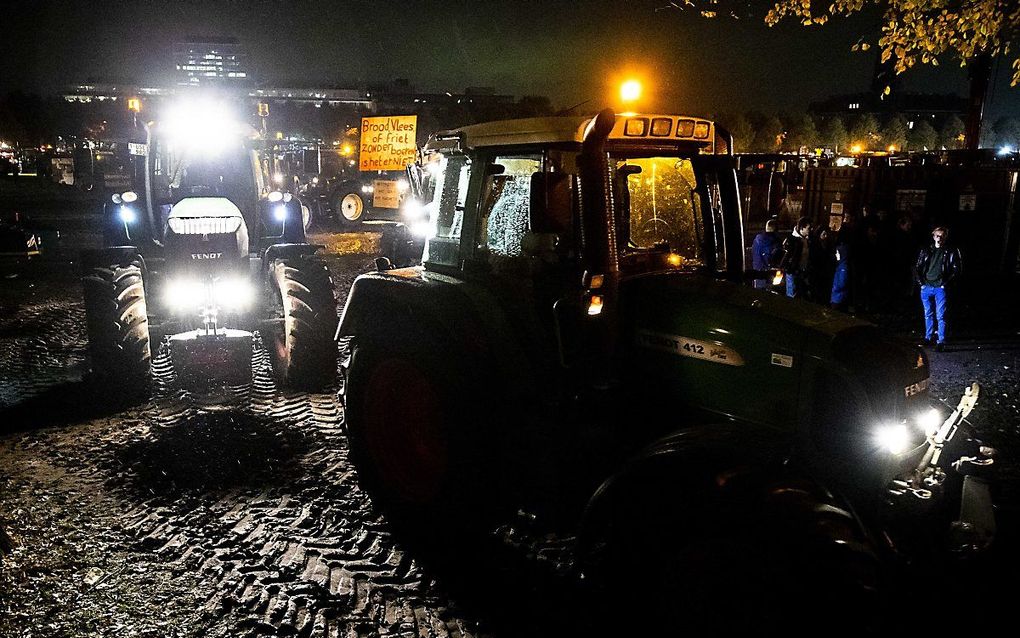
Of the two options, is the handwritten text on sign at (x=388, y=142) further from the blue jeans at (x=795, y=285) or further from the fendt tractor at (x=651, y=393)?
the fendt tractor at (x=651, y=393)

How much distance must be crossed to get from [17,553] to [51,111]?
89.4 metres

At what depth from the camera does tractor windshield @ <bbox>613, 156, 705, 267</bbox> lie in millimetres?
3986

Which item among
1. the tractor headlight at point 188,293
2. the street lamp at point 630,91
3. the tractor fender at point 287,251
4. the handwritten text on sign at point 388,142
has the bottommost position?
the tractor headlight at point 188,293

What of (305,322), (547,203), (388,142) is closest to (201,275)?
(305,322)

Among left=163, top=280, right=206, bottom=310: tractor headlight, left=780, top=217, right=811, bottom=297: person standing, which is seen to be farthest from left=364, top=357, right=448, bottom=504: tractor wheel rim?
left=780, top=217, right=811, bottom=297: person standing

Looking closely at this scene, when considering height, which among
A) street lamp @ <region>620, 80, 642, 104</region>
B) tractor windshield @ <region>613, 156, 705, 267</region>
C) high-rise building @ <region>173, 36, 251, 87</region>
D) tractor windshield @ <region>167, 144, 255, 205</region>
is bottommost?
tractor windshield @ <region>613, 156, 705, 267</region>

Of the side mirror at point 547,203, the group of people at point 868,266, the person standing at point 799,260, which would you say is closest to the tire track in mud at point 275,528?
the side mirror at point 547,203

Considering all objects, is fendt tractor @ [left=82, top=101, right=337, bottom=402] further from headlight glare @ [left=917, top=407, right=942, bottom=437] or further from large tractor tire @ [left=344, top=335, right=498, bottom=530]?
headlight glare @ [left=917, top=407, right=942, bottom=437]

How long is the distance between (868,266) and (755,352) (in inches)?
434

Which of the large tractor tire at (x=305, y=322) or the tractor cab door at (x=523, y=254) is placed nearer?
the tractor cab door at (x=523, y=254)

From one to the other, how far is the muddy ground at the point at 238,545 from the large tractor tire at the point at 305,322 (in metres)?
0.41

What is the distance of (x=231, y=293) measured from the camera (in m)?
Result: 7.86

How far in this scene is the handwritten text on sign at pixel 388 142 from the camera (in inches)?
1101

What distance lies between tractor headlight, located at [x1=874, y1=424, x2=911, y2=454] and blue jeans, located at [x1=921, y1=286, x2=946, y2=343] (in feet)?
24.9
